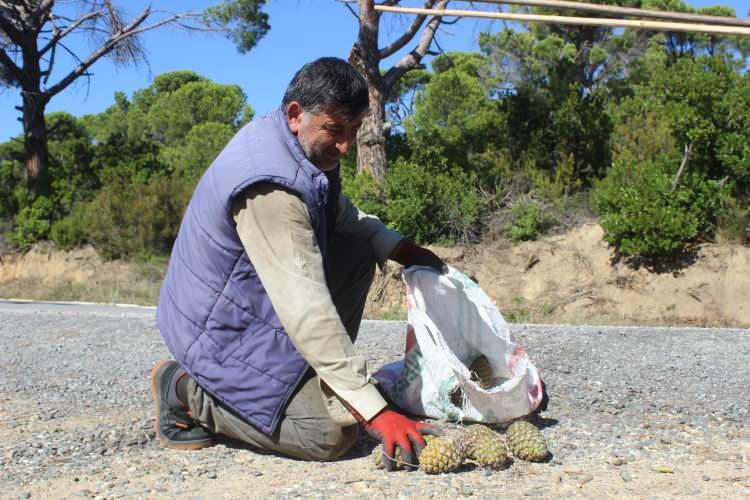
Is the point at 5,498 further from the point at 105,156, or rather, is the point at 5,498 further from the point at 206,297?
the point at 105,156

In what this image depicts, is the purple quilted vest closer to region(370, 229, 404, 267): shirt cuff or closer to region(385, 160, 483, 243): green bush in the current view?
region(370, 229, 404, 267): shirt cuff

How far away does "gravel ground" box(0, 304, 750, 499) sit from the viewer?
9.00 ft

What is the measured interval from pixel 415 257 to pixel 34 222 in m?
16.1

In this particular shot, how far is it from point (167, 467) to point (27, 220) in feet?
53.9

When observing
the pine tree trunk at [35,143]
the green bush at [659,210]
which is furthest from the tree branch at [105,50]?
the green bush at [659,210]

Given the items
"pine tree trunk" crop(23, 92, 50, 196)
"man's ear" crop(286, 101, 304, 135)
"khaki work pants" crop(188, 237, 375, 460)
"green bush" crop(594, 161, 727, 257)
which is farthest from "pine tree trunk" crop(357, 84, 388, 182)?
"man's ear" crop(286, 101, 304, 135)

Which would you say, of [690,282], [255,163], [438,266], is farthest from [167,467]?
[690,282]

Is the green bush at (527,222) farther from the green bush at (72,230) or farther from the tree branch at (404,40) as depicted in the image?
the green bush at (72,230)

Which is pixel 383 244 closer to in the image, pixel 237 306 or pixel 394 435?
pixel 237 306

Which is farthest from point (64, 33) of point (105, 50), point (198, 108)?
point (198, 108)

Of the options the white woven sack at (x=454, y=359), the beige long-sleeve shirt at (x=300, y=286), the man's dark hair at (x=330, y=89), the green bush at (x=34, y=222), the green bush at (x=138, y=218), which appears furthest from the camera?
the green bush at (x=34, y=222)

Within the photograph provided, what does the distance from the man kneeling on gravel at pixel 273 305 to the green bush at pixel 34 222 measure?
15851 millimetres

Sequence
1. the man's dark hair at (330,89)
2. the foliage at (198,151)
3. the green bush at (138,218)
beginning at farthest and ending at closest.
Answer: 1. the foliage at (198,151)
2. the green bush at (138,218)
3. the man's dark hair at (330,89)

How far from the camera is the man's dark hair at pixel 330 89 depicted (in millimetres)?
2869
